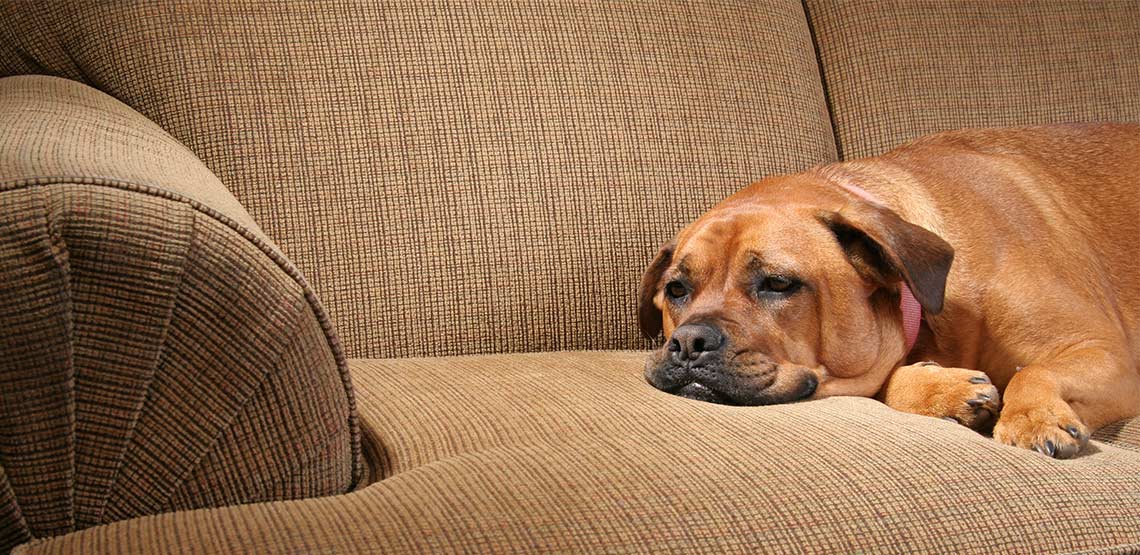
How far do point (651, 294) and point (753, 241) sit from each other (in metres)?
0.31

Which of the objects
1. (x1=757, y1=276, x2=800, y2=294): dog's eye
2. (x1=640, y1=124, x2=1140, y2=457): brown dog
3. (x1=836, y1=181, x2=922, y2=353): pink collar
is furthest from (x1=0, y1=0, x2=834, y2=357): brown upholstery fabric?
(x1=836, y1=181, x2=922, y2=353): pink collar

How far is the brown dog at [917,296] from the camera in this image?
1805 mm

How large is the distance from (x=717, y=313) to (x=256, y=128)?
3.00 ft

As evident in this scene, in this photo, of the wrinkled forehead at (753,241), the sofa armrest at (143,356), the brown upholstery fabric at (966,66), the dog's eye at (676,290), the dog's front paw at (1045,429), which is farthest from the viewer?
the brown upholstery fabric at (966,66)

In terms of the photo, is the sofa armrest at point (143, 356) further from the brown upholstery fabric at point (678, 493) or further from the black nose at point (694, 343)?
the black nose at point (694, 343)

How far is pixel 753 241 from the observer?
77.3 inches

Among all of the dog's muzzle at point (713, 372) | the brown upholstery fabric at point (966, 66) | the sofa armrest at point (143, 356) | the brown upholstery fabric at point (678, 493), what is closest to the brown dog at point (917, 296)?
the dog's muzzle at point (713, 372)

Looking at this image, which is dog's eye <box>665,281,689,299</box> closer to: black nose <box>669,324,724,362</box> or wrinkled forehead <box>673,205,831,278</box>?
wrinkled forehead <box>673,205,831,278</box>

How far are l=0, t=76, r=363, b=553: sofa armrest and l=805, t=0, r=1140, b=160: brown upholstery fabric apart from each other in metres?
1.80

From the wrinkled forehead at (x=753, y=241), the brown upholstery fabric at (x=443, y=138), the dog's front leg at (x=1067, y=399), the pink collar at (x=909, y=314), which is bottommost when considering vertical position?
the dog's front leg at (x=1067, y=399)

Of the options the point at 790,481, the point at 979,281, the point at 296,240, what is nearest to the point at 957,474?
the point at 790,481

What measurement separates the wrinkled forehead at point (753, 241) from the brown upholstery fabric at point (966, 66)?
2.60 ft

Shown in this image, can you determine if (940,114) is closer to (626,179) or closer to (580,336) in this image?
(626,179)

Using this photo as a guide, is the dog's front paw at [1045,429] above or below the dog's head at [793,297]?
below
